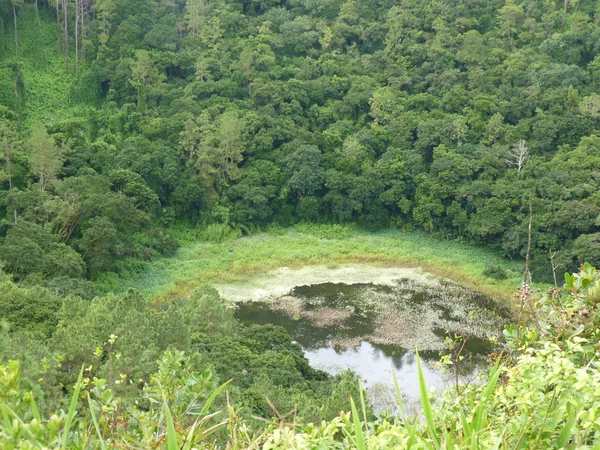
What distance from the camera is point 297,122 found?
29.2m

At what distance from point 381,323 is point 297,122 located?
13.5 m

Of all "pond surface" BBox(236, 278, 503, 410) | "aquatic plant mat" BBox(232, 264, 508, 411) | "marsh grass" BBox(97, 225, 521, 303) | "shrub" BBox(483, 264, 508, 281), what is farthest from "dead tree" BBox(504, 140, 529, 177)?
"pond surface" BBox(236, 278, 503, 410)

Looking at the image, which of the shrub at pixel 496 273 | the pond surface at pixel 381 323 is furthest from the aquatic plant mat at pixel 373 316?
the shrub at pixel 496 273

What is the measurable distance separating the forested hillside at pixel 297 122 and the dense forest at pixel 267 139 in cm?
9

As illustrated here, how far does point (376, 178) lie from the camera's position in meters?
26.6

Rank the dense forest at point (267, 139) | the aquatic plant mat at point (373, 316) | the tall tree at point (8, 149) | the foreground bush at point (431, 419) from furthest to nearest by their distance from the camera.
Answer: the tall tree at point (8, 149)
the dense forest at point (267, 139)
the aquatic plant mat at point (373, 316)
the foreground bush at point (431, 419)

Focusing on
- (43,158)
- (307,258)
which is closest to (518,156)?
(307,258)

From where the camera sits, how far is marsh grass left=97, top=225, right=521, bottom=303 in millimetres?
20922

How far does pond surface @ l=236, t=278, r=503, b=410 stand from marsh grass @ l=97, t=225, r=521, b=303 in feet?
4.94

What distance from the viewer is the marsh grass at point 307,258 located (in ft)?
68.6

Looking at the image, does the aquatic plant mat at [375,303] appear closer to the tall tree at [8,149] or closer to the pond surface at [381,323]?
the pond surface at [381,323]

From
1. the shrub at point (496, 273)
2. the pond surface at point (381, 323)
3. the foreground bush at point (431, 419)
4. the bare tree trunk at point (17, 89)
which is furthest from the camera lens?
the bare tree trunk at point (17, 89)

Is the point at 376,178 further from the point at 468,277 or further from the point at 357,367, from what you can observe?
the point at 357,367

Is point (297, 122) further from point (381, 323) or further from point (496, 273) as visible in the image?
point (381, 323)
